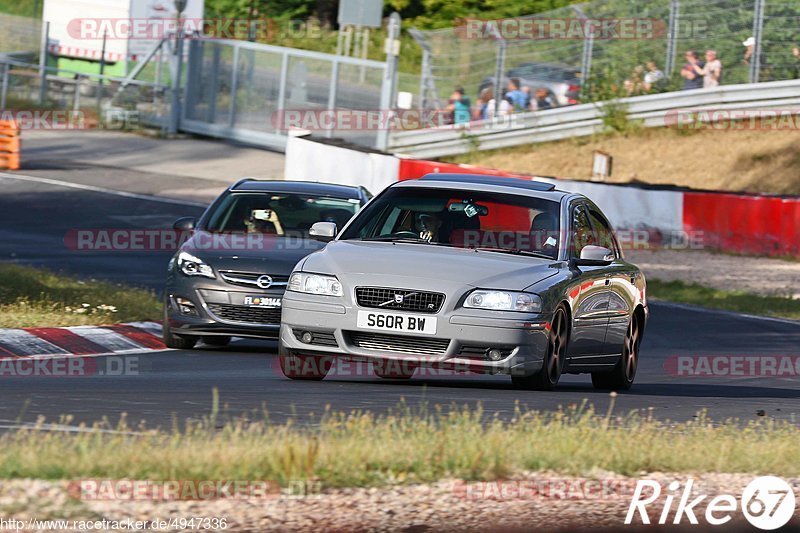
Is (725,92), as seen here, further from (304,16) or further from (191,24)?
(304,16)

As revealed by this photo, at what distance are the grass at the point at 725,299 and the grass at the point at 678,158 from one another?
1074cm

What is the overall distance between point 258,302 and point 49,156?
74.9 feet

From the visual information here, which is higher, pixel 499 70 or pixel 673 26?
pixel 673 26

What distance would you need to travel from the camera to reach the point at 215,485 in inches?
229

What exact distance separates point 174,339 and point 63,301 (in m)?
1.60

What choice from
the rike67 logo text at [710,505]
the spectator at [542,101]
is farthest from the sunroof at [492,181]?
the spectator at [542,101]

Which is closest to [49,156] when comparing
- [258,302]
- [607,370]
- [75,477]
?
[258,302]

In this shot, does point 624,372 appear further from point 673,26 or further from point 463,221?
point 673,26

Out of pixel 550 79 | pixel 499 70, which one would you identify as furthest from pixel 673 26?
pixel 499 70

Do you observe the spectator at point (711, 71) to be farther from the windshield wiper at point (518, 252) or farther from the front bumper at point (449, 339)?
the front bumper at point (449, 339)

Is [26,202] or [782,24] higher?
[782,24]

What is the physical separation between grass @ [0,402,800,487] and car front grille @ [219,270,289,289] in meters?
4.86

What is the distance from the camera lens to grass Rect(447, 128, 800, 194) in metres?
33.1

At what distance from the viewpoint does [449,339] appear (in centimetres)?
970
